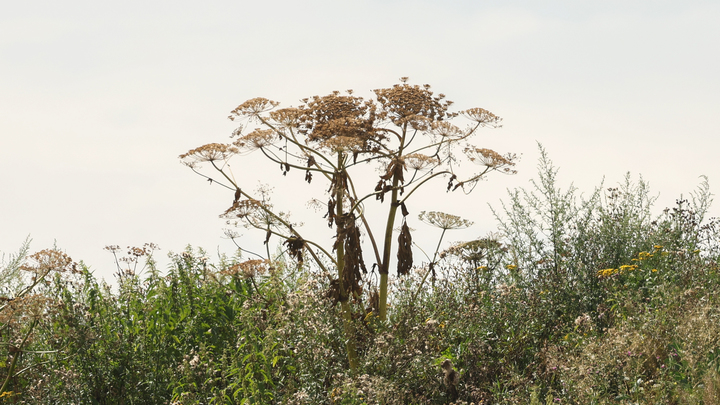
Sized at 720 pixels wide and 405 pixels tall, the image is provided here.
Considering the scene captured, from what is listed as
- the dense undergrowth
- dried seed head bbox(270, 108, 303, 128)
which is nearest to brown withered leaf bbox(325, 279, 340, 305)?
the dense undergrowth

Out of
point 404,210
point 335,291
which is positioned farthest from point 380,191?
point 335,291

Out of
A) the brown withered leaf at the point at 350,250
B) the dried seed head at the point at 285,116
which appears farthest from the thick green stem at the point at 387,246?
the dried seed head at the point at 285,116

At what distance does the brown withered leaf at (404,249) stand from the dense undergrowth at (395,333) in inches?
12.0

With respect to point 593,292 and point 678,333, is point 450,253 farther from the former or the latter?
point 678,333

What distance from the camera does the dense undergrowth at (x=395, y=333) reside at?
4.31 meters

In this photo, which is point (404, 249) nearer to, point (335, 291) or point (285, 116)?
point (335, 291)

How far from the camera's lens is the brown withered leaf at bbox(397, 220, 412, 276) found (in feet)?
18.1

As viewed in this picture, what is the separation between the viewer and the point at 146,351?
5.06 meters

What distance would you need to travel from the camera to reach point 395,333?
4988mm

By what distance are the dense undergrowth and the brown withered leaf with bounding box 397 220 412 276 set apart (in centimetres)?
31

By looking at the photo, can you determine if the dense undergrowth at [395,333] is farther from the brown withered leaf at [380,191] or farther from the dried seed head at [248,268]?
the brown withered leaf at [380,191]

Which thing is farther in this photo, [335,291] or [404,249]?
[404,249]

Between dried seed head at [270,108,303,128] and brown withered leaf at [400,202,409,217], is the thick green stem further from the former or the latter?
dried seed head at [270,108,303,128]

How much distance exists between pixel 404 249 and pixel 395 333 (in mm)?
830
